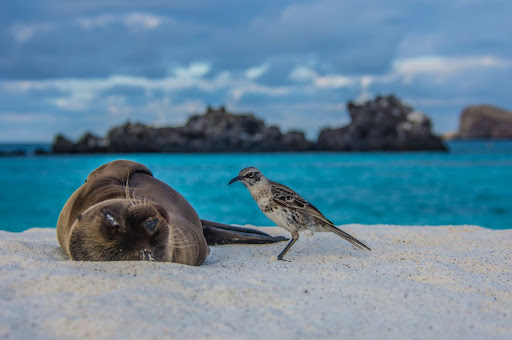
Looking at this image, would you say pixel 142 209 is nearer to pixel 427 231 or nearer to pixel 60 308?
pixel 60 308

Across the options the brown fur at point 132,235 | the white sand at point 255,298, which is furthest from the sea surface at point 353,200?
the brown fur at point 132,235

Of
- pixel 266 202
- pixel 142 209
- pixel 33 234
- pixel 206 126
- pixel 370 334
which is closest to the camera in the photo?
pixel 370 334

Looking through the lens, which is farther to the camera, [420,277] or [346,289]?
[420,277]

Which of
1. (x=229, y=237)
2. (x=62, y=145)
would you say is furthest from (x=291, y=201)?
(x=62, y=145)

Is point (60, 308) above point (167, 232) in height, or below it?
below

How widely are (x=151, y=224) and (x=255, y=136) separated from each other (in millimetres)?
72573

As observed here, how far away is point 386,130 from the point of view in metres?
74.9

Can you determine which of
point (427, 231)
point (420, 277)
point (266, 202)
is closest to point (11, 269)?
point (266, 202)

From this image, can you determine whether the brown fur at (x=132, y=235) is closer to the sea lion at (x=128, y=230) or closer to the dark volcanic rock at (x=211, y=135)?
the sea lion at (x=128, y=230)

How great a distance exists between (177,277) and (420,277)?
2200 millimetres

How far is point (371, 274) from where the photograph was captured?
4461 millimetres

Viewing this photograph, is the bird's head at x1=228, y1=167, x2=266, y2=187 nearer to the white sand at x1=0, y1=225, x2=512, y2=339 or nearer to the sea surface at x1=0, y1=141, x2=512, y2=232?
the white sand at x1=0, y1=225, x2=512, y2=339

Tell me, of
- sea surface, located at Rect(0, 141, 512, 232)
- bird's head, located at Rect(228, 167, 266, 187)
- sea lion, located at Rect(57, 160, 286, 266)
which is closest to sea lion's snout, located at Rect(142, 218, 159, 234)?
sea lion, located at Rect(57, 160, 286, 266)

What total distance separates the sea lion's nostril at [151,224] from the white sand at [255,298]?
32 centimetres
